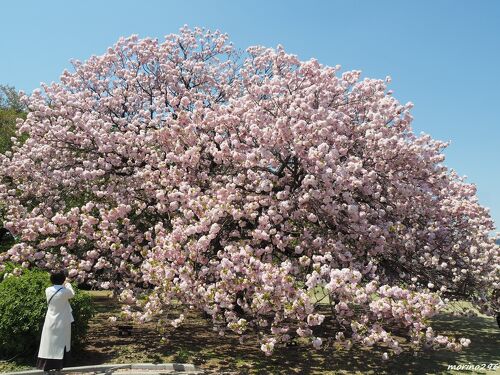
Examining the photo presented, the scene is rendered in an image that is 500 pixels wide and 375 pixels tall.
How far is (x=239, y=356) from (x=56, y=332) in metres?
4.19

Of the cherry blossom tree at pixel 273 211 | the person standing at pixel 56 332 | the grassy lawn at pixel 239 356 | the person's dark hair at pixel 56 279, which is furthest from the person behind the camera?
the grassy lawn at pixel 239 356

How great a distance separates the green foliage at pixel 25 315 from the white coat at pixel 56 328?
1303mm

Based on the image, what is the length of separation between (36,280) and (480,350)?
11.1 m

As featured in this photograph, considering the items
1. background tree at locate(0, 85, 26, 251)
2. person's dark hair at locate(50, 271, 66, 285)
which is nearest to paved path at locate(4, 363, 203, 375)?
person's dark hair at locate(50, 271, 66, 285)

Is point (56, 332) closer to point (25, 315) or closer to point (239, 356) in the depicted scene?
point (25, 315)

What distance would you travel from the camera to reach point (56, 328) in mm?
7070

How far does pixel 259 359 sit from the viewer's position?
9383 mm

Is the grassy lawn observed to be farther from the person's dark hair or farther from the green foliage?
the person's dark hair

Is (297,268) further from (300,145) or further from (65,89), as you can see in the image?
(65,89)

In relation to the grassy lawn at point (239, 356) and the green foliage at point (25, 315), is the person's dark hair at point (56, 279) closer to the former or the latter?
the green foliage at point (25, 315)

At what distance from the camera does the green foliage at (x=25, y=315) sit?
8.22 m

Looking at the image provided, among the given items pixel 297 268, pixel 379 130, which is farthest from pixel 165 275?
pixel 379 130

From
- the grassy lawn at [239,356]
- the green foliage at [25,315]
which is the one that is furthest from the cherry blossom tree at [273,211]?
the green foliage at [25,315]

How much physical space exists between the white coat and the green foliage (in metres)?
1.30
